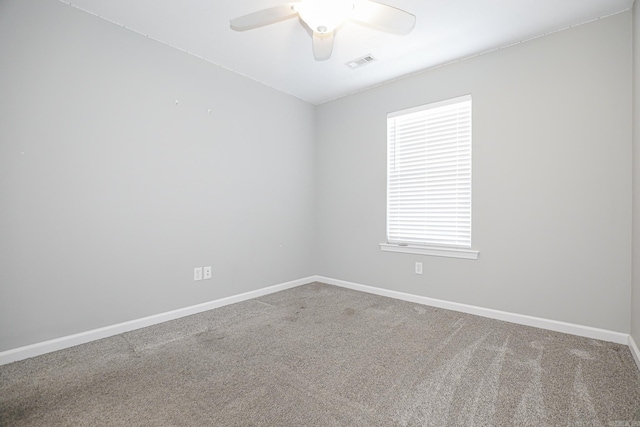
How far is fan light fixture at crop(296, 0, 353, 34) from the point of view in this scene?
5.90ft

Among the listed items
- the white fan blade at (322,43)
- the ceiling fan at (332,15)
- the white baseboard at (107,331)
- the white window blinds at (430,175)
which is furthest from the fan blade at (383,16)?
the white baseboard at (107,331)

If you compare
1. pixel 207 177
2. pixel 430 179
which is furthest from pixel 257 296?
pixel 430 179

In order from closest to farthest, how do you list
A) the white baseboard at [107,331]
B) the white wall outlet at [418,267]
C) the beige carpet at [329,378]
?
the beige carpet at [329,378] → the white baseboard at [107,331] → the white wall outlet at [418,267]

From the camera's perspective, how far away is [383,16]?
1.93m

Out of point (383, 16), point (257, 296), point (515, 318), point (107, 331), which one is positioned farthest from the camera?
point (257, 296)

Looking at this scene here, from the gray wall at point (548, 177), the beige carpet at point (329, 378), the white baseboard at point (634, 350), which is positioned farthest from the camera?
the gray wall at point (548, 177)

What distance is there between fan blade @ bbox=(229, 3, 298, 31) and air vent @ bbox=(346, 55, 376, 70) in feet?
4.20

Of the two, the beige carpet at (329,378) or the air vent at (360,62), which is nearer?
the beige carpet at (329,378)

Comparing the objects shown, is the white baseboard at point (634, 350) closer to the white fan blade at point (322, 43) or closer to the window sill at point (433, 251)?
the window sill at point (433, 251)

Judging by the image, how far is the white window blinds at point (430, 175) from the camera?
3074 millimetres

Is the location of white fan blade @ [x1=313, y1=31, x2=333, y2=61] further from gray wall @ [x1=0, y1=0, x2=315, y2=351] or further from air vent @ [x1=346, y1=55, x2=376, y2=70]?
gray wall @ [x1=0, y1=0, x2=315, y2=351]

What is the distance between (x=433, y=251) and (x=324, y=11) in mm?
2466

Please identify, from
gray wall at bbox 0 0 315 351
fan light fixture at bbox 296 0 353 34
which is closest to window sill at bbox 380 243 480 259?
gray wall at bbox 0 0 315 351

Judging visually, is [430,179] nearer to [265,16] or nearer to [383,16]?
[383,16]
